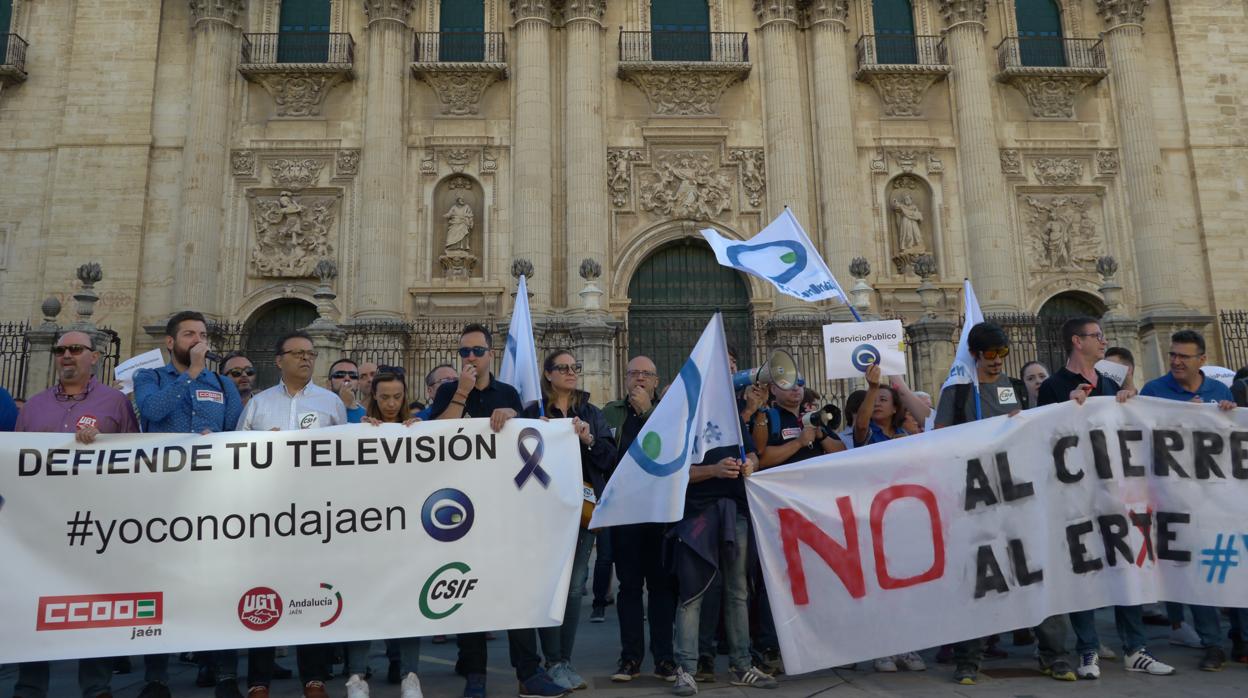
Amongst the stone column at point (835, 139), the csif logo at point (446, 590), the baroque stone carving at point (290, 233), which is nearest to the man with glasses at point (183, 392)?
the csif logo at point (446, 590)

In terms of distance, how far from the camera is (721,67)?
2069 centimetres

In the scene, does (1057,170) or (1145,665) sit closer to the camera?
(1145,665)

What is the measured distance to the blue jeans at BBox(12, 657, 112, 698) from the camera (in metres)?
5.20

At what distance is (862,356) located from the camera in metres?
7.76

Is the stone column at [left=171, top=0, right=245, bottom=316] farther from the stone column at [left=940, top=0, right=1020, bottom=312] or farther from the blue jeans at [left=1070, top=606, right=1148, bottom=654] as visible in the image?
the blue jeans at [left=1070, top=606, right=1148, bottom=654]

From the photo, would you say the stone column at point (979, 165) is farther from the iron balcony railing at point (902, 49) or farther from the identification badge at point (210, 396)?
the identification badge at point (210, 396)

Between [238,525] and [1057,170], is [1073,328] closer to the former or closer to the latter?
[238,525]

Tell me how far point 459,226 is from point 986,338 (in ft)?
51.6

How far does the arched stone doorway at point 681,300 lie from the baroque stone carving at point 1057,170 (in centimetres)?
791

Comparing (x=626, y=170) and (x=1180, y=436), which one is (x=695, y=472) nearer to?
(x=1180, y=436)

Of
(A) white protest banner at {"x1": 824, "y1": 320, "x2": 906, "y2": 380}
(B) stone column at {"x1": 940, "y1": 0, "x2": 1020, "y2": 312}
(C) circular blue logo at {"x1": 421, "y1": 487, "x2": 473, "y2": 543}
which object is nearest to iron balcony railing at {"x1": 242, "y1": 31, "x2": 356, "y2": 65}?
(B) stone column at {"x1": 940, "y1": 0, "x2": 1020, "y2": 312}

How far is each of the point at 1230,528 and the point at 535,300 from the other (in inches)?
580

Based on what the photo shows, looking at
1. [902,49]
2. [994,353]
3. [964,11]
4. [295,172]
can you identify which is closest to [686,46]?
[902,49]

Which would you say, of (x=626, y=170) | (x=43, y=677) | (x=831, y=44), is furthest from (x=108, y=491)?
(x=831, y=44)
